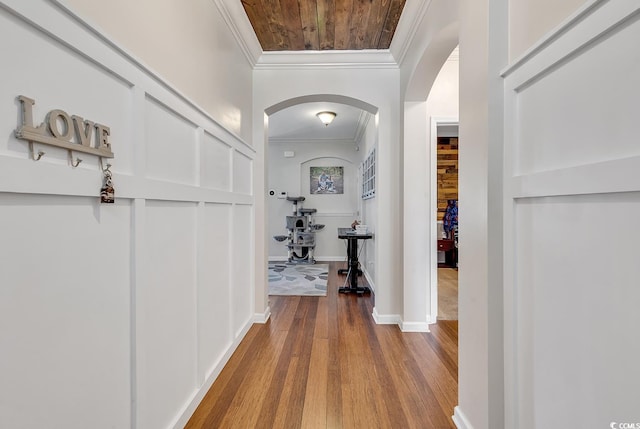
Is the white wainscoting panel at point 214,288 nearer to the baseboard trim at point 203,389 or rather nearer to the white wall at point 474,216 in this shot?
the baseboard trim at point 203,389

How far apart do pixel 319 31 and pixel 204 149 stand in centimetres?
158

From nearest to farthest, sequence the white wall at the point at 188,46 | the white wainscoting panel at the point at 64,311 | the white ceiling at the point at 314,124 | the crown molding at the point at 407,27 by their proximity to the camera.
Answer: the white wainscoting panel at the point at 64,311
the white wall at the point at 188,46
the crown molding at the point at 407,27
the white ceiling at the point at 314,124

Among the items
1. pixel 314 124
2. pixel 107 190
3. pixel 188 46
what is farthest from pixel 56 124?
pixel 314 124

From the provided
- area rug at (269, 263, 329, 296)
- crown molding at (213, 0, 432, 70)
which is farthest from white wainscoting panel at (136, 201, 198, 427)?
area rug at (269, 263, 329, 296)

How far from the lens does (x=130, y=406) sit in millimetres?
1027

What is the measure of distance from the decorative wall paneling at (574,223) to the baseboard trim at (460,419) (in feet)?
1.02

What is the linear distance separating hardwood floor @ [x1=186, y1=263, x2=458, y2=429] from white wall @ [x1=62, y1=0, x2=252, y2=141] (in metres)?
1.69

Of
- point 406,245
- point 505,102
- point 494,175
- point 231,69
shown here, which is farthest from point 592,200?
point 231,69

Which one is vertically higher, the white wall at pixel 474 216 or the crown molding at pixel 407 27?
the crown molding at pixel 407 27

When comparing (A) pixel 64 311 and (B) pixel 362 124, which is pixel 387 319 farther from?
(B) pixel 362 124

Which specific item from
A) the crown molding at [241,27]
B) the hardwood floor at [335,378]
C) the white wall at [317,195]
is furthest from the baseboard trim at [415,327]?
the white wall at [317,195]

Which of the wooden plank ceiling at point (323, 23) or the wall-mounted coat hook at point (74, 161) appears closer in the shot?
the wall-mounted coat hook at point (74, 161)

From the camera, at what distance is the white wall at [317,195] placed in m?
6.31

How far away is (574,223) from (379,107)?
2.24m
